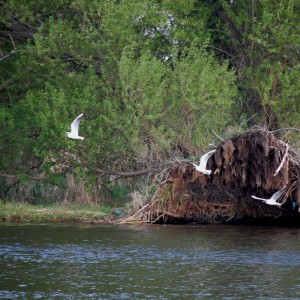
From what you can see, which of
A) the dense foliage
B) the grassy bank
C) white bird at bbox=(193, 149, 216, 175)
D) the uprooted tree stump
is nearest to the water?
the uprooted tree stump

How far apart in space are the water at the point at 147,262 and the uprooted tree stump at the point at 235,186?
3.71 ft

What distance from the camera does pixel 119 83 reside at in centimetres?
2778

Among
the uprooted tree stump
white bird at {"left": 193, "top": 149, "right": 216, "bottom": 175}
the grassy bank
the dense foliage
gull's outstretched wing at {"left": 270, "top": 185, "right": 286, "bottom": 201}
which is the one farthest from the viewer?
the dense foliage

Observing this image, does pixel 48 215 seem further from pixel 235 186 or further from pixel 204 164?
pixel 235 186

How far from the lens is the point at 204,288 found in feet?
51.5

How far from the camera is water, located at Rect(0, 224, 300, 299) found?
15.4 metres

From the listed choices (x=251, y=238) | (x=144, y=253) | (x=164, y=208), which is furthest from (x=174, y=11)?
(x=144, y=253)

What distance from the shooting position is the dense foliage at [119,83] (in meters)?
27.4

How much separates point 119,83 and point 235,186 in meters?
5.14

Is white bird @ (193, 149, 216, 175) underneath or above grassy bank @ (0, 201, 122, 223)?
above

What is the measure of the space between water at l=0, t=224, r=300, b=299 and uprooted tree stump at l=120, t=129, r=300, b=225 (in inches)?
44.5

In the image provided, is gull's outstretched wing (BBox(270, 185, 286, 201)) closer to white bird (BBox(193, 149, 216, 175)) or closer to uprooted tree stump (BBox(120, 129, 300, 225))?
uprooted tree stump (BBox(120, 129, 300, 225))

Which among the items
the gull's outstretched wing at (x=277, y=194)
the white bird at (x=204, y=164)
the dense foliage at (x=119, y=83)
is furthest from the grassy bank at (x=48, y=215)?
the gull's outstretched wing at (x=277, y=194)

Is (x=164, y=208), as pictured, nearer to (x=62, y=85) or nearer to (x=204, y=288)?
(x=62, y=85)
